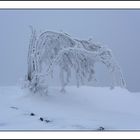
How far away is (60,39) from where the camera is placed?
19.8 ft

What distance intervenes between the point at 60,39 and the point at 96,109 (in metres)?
1.36

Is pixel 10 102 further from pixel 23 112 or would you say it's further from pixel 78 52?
pixel 78 52

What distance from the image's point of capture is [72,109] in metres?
5.60

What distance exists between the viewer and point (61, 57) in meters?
5.89

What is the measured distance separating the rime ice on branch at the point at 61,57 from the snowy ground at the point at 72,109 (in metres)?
0.29

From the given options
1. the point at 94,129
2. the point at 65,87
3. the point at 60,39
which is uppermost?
the point at 60,39

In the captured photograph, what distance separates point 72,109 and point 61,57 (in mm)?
918

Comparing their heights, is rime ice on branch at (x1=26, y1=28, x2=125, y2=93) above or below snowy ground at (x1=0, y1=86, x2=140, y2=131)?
above

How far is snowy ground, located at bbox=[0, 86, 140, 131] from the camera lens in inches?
190

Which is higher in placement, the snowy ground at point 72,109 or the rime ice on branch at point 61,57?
the rime ice on branch at point 61,57

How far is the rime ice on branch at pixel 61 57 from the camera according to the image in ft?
19.0

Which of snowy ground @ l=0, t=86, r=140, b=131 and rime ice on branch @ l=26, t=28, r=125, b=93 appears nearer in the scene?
snowy ground @ l=0, t=86, r=140, b=131

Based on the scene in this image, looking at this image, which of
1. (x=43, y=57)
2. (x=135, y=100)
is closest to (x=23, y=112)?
(x=43, y=57)

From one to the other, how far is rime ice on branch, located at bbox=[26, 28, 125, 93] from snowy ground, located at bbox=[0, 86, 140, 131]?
29cm
